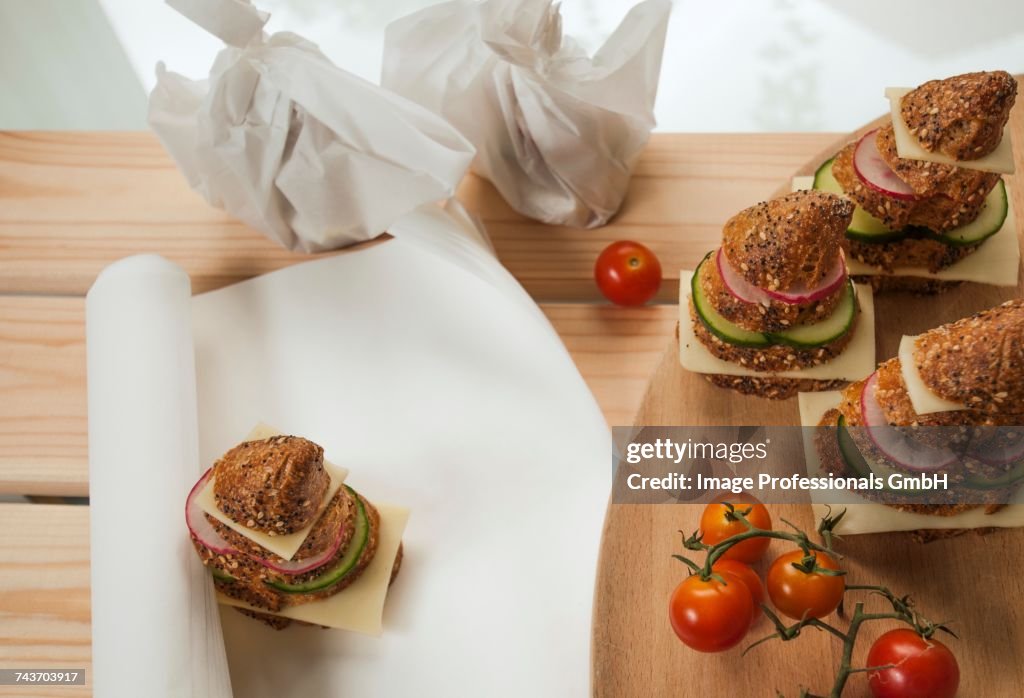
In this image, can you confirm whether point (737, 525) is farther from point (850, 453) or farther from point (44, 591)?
point (44, 591)

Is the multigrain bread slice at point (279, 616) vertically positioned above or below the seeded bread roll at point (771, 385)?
below

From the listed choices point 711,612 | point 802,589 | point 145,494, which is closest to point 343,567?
point 145,494

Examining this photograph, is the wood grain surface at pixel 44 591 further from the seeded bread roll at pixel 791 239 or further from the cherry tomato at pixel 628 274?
the seeded bread roll at pixel 791 239

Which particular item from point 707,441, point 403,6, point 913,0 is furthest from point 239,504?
point 913,0

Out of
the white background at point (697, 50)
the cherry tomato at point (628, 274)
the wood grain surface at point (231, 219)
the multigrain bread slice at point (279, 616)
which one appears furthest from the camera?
→ the white background at point (697, 50)

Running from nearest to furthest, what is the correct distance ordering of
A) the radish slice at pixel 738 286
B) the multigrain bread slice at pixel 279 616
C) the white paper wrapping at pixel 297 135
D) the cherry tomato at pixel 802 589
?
1. the cherry tomato at pixel 802 589
2. the radish slice at pixel 738 286
3. the multigrain bread slice at pixel 279 616
4. the white paper wrapping at pixel 297 135

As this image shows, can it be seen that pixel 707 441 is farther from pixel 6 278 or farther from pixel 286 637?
pixel 6 278

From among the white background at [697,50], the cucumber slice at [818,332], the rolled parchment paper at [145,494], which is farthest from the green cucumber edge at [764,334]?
the white background at [697,50]
